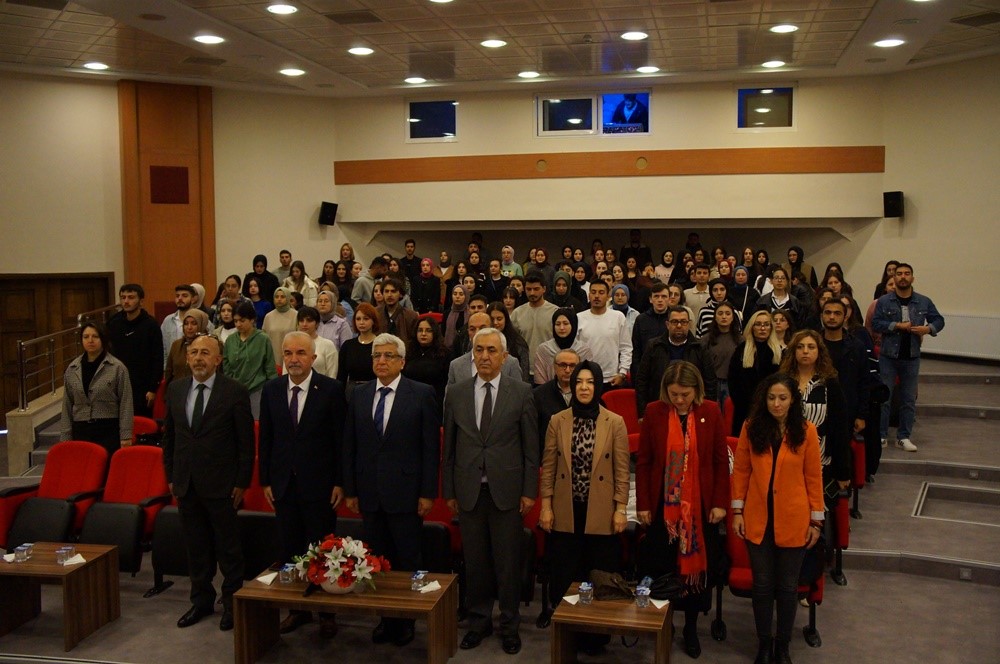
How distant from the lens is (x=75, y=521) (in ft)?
17.4

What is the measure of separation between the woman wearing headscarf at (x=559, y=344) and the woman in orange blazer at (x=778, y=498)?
1.74 metres

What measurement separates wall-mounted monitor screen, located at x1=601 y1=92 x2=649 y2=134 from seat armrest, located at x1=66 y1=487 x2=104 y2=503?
8.45 m

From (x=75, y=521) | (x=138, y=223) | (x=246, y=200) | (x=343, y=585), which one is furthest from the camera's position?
(x=246, y=200)

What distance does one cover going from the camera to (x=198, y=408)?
4586mm

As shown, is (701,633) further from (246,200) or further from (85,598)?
(246,200)

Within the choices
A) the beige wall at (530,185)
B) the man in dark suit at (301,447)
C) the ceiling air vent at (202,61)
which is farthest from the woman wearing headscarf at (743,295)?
the ceiling air vent at (202,61)

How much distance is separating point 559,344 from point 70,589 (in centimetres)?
308

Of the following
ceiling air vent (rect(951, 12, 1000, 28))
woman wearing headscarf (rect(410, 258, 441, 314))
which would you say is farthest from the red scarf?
ceiling air vent (rect(951, 12, 1000, 28))

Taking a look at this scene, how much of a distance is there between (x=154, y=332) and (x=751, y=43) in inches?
264

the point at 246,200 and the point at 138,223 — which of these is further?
the point at 246,200

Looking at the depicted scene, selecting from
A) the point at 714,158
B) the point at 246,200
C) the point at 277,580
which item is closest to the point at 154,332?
the point at 277,580

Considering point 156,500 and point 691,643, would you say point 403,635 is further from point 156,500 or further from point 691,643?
point 156,500

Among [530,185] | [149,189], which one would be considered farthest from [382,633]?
[149,189]

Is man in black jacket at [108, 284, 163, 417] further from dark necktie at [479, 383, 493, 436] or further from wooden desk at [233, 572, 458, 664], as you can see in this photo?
dark necktie at [479, 383, 493, 436]
